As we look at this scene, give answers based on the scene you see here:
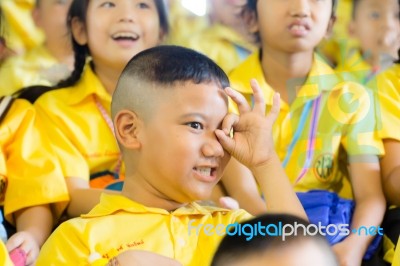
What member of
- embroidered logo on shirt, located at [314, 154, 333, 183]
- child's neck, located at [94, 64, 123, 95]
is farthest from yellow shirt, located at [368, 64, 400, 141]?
child's neck, located at [94, 64, 123, 95]

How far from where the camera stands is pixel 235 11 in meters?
1.89

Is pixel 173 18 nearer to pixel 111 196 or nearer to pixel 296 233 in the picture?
pixel 111 196

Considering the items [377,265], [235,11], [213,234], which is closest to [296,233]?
[213,234]

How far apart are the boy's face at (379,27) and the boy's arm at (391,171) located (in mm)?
266

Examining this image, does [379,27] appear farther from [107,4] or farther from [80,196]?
[80,196]

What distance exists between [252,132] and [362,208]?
32 centimetres

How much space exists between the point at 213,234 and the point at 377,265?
314mm

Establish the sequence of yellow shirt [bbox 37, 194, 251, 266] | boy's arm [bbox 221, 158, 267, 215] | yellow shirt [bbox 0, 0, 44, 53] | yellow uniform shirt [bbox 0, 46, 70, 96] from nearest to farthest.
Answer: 1. yellow shirt [bbox 37, 194, 251, 266]
2. boy's arm [bbox 221, 158, 267, 215]
3. yellow uniform shirt [bbox 0, 46, 70, 96]
4. yellow shirt [bbox 0, 0, 44, 53]

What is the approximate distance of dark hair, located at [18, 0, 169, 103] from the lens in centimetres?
149

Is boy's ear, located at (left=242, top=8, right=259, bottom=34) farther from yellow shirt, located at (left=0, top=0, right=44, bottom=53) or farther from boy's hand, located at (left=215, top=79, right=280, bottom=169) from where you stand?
yellow shirt, located at (left=0, top=0, right=44, bottom=53)

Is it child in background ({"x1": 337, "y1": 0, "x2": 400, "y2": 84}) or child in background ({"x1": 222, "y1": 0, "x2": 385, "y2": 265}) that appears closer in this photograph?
child in background ({"x1": 222, "y1": 0, "x2": 385, "y2": 265})

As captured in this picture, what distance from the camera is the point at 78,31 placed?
5.04ft

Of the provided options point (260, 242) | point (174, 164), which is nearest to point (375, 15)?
point (174, 164)

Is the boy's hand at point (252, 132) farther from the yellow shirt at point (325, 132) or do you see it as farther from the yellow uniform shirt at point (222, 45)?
the yellow uniform shirt at point (222, 45)
